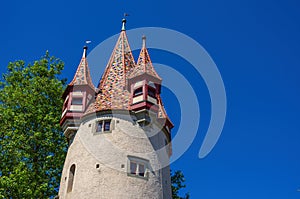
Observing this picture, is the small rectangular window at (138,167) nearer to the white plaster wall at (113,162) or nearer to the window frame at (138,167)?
the window frame at (138,167)

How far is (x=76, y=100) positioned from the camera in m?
23.6

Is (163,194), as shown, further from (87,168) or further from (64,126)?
(64,126)

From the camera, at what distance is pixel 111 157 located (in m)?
20.5

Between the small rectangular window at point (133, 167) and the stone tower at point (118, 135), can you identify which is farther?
the small rectangular window at point (133, 167)

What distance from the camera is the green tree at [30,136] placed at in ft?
74.1

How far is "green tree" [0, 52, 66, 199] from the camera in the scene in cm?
2258

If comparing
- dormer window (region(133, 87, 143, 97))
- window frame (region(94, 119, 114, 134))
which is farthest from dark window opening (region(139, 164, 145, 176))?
dormer window (region(133, 87, 143, 97))

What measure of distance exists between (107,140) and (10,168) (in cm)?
700

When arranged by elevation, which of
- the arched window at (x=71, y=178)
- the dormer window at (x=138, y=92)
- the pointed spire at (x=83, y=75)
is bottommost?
the arched window at (x=71, y=178)

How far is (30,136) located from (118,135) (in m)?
6.70

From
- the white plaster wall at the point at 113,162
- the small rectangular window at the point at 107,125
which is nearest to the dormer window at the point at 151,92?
the white plaster wall at the point at 113,162

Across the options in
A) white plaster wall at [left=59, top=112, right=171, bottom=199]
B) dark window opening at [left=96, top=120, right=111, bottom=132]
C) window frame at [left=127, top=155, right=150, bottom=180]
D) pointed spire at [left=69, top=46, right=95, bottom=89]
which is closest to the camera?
white plaster wall at [left=59, top=112, right=171, bottom=199]

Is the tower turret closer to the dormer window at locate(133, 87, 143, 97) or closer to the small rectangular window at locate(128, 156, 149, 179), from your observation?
the dormer window at locate(133, 87, 143, 97)

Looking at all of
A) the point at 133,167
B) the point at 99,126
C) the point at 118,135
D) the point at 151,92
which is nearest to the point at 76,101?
the point at 99,126
